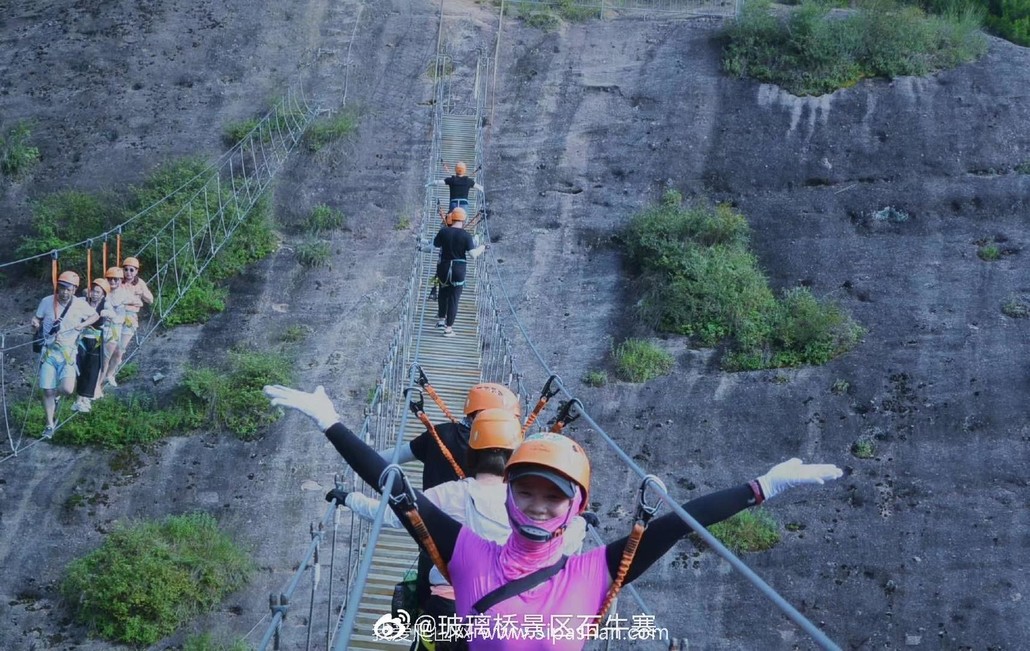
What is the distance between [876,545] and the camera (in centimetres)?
879

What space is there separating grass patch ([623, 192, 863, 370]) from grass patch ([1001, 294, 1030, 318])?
149cm

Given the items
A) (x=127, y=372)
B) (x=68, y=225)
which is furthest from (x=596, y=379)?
(x=68, y=225)

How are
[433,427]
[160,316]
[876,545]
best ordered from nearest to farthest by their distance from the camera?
[433,427], [876,545], [160,316]

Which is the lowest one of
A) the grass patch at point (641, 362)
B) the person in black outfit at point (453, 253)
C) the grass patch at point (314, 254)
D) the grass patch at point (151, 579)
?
the grass patch at point (151, 579)

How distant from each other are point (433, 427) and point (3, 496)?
6.67 meters

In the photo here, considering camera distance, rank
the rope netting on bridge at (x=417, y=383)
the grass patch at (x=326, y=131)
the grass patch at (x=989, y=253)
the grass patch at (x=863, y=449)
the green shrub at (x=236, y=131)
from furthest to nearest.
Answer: the grass patch at (x=326, y=131), the green shrub at (x=236, y=131), the grass patch at (x=989, y=253), the grass patch at (x=863, y=449), the rope netting on bridge at (x=417, y=383)

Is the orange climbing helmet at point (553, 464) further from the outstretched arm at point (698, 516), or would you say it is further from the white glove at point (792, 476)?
the white glove at point (792, 476)

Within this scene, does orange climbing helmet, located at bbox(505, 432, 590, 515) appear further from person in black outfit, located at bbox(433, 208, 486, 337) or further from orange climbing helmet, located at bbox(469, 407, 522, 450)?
person in black outfit, located at bbox(433, 208, 486, 337)

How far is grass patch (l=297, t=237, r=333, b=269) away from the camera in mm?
12031

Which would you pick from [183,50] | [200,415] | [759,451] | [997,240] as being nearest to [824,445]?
[759,451]

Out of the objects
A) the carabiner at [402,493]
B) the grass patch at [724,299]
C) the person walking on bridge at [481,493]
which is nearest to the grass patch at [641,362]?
the grass patch at [724,299]

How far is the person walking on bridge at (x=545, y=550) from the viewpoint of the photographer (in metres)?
2.50

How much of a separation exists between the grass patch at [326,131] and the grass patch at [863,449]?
7475 millimetres

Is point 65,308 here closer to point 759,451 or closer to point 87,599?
point 87,599
